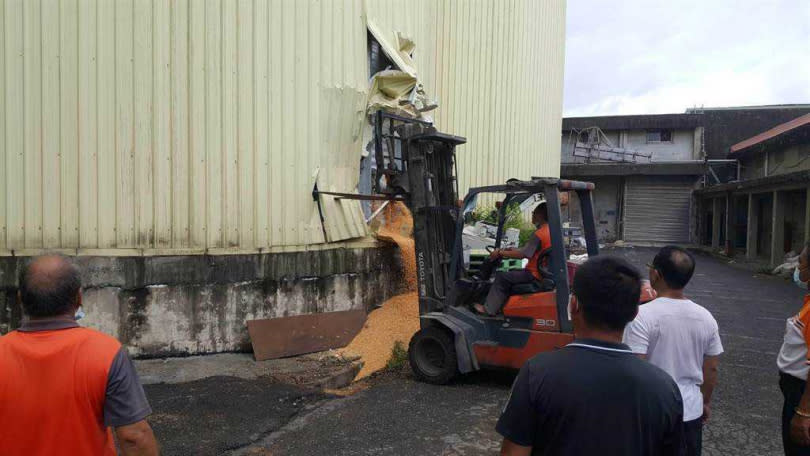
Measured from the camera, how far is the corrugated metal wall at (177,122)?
6.91 m

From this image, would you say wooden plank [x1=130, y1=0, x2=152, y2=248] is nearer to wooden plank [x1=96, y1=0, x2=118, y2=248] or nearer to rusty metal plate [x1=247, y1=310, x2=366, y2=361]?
wooden plank [x1=96, y1=0, x2=118, y2=248]

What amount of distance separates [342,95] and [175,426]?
17.2ft

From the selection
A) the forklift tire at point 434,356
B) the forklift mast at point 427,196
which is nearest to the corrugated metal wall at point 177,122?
the forklift mast at point 427,196

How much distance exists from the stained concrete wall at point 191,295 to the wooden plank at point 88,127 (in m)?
0.43

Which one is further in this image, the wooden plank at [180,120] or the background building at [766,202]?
the background building at [766,202]

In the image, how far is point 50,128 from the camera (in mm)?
6953

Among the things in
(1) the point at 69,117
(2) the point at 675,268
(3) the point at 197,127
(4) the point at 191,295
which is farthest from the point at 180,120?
(2) the point at 675,268

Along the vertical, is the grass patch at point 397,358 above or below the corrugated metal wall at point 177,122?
below

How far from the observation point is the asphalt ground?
5086 millimetres

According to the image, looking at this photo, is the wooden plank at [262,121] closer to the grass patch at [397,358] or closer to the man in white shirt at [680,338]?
the grass patch at [397,358]

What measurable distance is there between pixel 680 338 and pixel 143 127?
250 inches

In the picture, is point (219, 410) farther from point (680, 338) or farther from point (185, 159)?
point (680, 338)

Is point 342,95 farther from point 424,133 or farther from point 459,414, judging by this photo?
point 459,414

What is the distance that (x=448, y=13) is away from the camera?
575 inches
